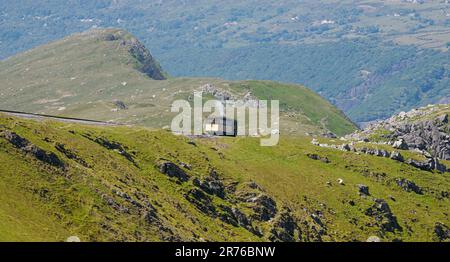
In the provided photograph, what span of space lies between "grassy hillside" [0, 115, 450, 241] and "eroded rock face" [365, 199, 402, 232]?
24 cm

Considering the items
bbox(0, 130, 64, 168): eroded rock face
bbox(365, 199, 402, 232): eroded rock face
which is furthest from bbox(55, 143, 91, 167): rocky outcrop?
bbox(365, 199, 402, 232): eroded rock face

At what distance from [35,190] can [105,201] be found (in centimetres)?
987

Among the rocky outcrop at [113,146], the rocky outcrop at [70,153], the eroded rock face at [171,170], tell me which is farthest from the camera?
the eroded rock face at [171,170]

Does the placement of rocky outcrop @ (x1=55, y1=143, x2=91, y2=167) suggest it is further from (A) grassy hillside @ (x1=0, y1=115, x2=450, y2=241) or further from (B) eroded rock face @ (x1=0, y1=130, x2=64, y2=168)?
(B) eroded rock face @ (x1=0, y1=130, x2=64, y2=168)

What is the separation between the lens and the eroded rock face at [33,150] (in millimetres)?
128125

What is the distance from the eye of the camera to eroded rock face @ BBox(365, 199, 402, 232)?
594ft

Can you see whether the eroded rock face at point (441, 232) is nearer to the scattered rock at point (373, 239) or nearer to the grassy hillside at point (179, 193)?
the grassy hillside at point (179, 193)

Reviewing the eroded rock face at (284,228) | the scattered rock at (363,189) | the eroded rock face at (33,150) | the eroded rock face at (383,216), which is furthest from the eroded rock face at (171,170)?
the scattered rock at (363,189)

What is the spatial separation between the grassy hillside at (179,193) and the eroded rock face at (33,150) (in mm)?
162

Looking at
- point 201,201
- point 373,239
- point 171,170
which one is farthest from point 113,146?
point 373,239

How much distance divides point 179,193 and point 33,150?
31.5 m

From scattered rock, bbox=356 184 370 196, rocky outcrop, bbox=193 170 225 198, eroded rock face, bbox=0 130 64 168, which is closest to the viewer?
eroded rock face, bbox=0 130 64 168
